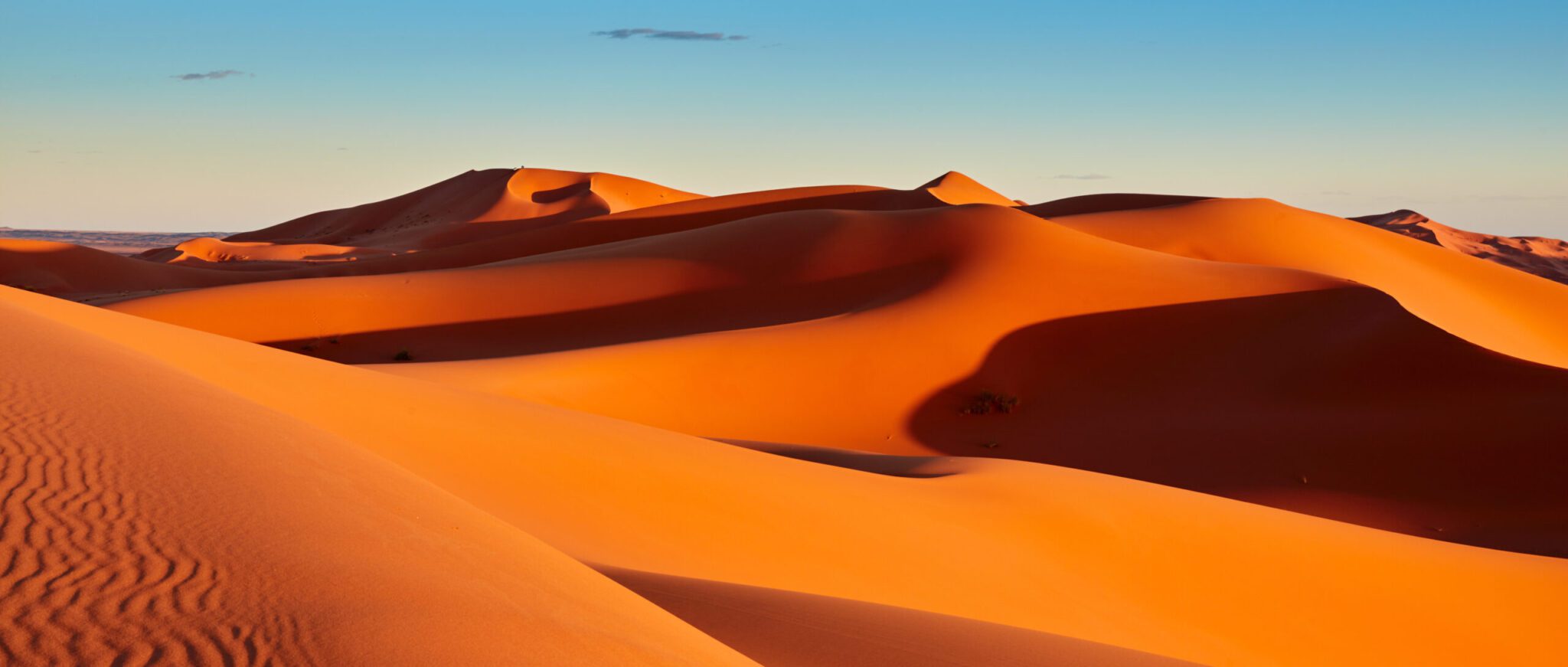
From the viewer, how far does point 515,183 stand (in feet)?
277

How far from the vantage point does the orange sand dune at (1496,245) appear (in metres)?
59.4

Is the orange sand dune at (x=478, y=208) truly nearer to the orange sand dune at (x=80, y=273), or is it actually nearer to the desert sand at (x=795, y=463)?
the orange sand dune at (x=80, y=273)

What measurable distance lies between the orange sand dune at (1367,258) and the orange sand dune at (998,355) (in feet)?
27.9

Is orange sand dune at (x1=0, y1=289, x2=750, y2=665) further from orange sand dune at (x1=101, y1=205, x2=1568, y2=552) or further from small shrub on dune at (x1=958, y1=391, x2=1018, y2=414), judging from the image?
small shrub on dune at (x1=958, y1=391, x2=1018, y2=414)

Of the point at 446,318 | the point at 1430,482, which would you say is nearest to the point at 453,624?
the point at 1430,482

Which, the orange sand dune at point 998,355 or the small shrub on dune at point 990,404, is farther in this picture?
the small shrub on dune at point 990,404

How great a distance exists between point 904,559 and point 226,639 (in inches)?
222

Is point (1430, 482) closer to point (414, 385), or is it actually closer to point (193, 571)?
point (414, 385)

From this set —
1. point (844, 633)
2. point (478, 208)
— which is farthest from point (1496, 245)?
point (844, 633)

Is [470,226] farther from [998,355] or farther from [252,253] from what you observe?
[998,355]

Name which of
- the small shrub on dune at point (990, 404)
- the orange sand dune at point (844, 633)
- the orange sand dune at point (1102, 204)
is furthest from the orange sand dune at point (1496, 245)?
the orange sand dune at point (844, 633)

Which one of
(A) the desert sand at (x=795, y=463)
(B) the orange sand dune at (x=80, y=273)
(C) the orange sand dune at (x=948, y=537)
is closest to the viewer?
(A) the desert sand at (x=795, y=463)

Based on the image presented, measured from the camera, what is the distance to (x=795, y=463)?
1038 cm

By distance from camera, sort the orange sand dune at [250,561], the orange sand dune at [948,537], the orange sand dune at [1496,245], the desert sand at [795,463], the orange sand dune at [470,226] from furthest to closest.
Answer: the orange sand dune at [1496,245], the orange sand dune at [470,226], the orange sand dune at [948,537], the desert sand at [795,463], the orange sand dune at [250,561]
